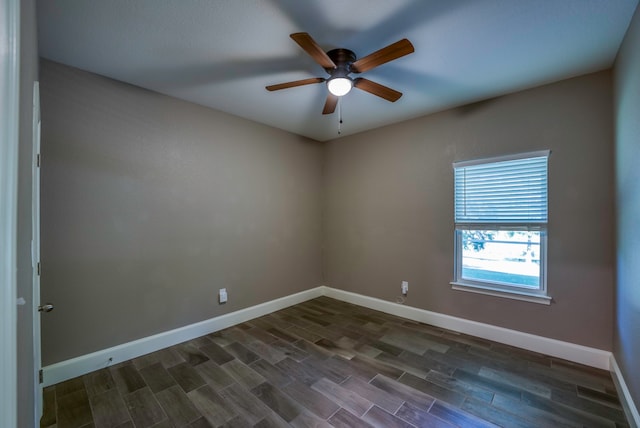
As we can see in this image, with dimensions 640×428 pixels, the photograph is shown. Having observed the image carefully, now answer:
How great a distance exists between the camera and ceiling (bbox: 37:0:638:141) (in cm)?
166

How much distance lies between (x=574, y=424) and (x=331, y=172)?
142 inches

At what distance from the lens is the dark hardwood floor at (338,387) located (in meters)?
1.81

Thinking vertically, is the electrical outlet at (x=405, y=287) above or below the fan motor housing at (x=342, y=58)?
below

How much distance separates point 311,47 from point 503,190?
92.8 inches

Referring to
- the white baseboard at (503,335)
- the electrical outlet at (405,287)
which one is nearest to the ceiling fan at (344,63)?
the electrical outlet at (405,287)

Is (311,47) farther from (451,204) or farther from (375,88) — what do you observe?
(451,204)

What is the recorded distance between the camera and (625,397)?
189cm

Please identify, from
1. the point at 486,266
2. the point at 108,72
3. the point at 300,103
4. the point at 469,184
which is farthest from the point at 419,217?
the point at 108,72

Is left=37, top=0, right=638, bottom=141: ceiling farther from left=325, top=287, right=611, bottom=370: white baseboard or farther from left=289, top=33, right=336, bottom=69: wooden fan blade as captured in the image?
left=325, top=287, right=611, bottom=370: white baseboard

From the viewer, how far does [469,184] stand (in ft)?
10.0

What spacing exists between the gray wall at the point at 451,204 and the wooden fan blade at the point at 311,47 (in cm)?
188

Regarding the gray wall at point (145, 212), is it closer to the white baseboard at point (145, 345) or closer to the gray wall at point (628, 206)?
the white baseboard at point (145, 345)

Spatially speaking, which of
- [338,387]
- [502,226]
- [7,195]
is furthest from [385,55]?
[338,387]

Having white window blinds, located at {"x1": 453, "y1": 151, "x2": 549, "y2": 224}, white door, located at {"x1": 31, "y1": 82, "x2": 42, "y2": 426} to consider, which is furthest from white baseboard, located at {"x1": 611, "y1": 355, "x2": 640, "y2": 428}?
white door, located at {"x1": 31, "y1": 82, "x2": 42, "y2": 426}
